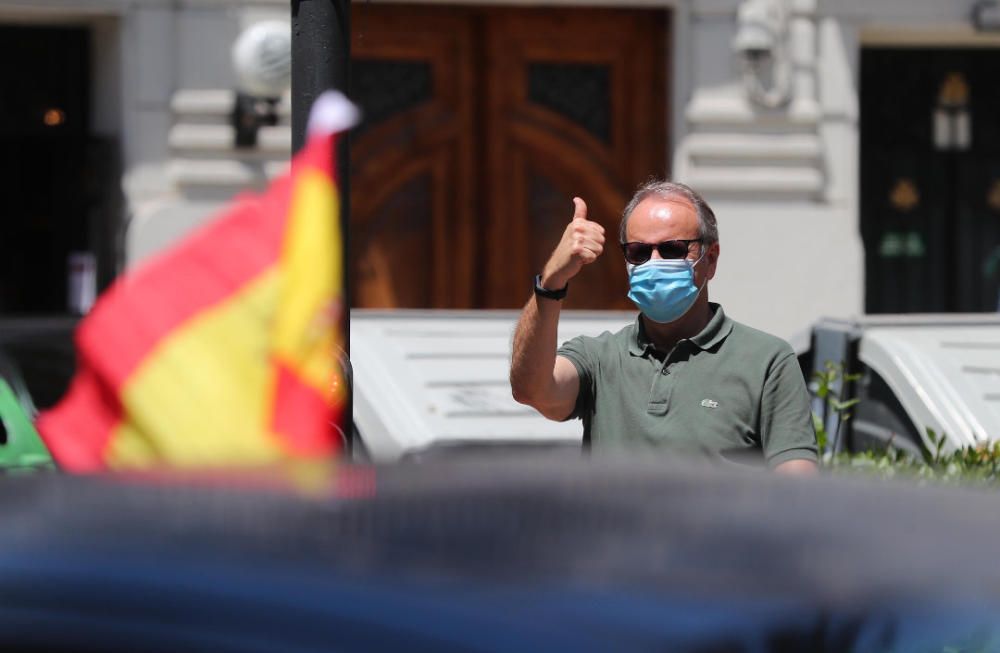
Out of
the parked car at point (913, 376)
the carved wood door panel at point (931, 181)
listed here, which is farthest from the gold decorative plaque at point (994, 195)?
the parked car at point (913, 376)

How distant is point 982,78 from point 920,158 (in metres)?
0.73

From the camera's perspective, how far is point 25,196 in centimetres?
1209

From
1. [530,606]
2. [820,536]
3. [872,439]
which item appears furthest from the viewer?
[872,439]

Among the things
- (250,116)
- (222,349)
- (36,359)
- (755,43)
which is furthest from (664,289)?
(755,43)

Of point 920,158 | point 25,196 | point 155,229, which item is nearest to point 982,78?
point 920,158

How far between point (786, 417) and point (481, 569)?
2.09 m

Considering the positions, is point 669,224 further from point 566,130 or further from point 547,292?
point 566,130

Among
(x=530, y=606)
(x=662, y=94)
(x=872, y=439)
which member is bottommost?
(x=872, y=439)

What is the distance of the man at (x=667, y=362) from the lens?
3.60 metres

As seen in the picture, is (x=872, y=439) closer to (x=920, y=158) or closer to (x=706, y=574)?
(x=706, y=574)

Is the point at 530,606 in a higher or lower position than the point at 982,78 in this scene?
lower

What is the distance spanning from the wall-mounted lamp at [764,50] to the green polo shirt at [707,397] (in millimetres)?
8027

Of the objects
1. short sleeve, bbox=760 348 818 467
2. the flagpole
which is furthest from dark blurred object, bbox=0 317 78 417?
short sleeve, bbox=760 348 818 467

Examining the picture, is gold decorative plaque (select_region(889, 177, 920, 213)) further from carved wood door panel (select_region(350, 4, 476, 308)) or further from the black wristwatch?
the black wristwatch
